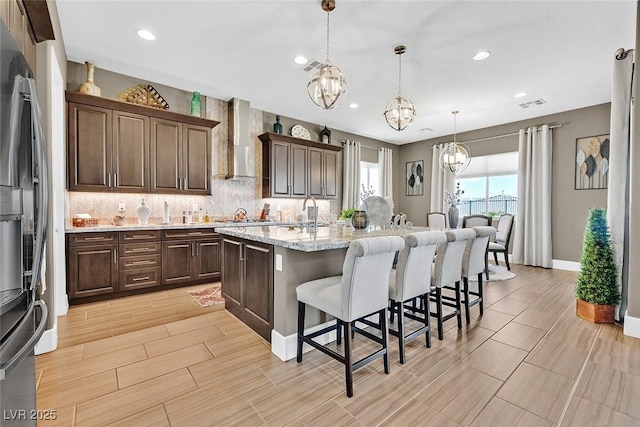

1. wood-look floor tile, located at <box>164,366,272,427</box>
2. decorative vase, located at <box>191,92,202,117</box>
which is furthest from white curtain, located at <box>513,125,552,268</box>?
decorative vase, located at <box>191,92,202,117</box>

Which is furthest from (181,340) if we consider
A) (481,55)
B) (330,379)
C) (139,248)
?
(481,55)

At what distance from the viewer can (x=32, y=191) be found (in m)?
1.16

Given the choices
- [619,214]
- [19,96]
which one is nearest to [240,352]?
[19,96]

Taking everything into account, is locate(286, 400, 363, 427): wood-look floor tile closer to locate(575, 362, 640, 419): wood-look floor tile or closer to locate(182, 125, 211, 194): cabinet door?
locate(575, 362, 640, 419): wood-look floor tile

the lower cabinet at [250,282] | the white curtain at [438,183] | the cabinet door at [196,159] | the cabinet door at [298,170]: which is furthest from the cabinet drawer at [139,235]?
the white curtain at [438,183]

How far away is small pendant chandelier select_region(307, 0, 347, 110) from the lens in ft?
8.79

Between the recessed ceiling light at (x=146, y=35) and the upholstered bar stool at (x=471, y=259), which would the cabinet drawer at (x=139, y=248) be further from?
the upholstered bar stool at (x=471, y=259)

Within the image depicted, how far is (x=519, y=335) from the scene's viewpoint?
2727mm

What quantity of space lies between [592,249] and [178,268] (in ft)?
16.2

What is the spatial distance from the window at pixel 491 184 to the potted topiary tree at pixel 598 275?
3449 millimetres

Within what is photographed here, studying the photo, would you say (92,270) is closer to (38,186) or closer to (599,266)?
(38,186)

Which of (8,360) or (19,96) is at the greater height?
(19,96)

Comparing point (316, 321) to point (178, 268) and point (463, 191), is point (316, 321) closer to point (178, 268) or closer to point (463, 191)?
point (178, 268)

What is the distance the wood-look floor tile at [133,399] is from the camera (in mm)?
1674
